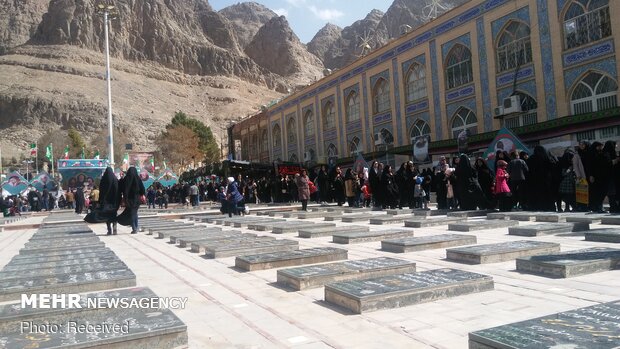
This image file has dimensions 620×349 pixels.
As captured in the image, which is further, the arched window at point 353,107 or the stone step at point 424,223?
the arched window at point 353,107

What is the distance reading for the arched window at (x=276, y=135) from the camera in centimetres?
4000

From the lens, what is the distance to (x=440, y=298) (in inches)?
156

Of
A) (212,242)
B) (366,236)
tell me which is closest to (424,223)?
(366,236)

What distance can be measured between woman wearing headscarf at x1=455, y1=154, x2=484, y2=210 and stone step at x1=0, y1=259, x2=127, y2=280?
353 inches

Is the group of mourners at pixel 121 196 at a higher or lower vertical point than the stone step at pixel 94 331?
higher

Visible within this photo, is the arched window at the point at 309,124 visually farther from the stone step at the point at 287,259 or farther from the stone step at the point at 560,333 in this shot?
the stone step at the point at 560,333

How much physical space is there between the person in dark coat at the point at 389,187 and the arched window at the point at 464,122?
7.49 metres

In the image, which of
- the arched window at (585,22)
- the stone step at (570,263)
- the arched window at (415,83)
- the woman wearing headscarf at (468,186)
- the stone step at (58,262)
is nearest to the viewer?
the stone step at (570,263)

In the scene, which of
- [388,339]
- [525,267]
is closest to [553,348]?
[388,339]

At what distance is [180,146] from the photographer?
189ft

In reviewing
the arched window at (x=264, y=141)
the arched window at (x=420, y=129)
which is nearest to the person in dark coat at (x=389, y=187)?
the arched window at (x=420, y=129)

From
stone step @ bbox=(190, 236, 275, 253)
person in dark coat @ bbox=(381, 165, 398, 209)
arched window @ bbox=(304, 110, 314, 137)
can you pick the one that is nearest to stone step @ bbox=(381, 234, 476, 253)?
stone step @ bbox=(190, 236, 275, 253)

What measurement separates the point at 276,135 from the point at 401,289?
37229mm

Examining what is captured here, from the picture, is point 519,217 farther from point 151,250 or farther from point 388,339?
point 388,339
